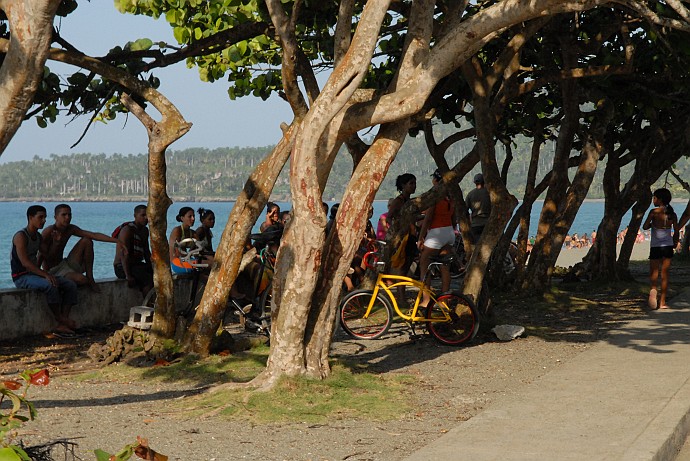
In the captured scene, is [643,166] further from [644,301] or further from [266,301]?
[266,301]

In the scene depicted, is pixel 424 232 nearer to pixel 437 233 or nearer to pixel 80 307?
pixel 437 233

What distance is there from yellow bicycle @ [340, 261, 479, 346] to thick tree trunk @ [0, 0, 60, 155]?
6.14 meters

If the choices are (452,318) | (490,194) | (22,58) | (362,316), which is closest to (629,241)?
(490,194)

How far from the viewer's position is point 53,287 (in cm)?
1191

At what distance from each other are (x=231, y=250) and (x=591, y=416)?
398cm

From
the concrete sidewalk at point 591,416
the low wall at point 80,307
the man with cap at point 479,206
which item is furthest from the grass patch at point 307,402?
the man with cap at point 479,206

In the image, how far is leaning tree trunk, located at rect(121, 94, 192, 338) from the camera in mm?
9586

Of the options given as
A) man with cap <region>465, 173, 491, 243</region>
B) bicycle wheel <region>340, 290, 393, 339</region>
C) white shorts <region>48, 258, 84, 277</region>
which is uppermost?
man with cap <region>465, 173, 491, 243</region>

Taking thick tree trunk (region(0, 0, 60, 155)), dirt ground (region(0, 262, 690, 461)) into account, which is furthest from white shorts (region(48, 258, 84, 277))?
thick tree trunk (region(0, 0, 60, 155))

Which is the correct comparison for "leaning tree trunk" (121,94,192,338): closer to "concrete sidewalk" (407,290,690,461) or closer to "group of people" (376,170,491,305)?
"group of people" (376,170,491,305)

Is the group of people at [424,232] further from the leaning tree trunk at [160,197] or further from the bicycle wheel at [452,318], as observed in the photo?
the leaning tree trunk at [160,197]

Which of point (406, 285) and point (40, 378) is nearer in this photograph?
point (40, 378)

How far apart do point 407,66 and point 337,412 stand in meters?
2.86

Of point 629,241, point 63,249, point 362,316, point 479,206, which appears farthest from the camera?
point 629,241
